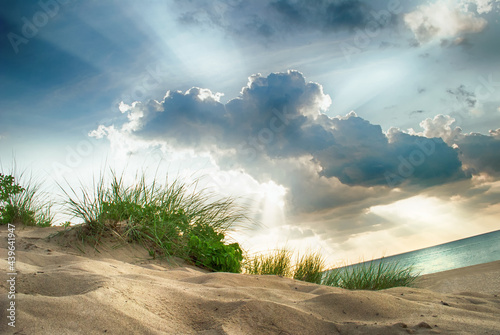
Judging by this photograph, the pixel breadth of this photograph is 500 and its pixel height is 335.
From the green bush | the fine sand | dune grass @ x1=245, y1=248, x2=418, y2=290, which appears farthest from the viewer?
dune grass @ x1=245, y1=248, x2=418, y2=290

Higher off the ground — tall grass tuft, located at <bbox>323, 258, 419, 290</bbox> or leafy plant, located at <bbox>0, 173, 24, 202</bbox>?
leafy plant, located at <bbox>0, 173, 24, 202</bbox>

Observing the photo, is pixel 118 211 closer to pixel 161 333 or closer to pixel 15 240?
pixel 15 240

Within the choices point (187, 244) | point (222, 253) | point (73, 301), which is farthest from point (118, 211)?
point (73, 301)

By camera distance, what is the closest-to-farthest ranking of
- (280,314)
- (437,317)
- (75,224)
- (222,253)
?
(280,314), (437,317), (222,253), (75,224)

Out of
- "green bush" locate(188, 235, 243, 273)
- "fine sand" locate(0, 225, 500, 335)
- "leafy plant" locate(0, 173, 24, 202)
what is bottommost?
"fine sand" locate(0, 225, 500, 335)

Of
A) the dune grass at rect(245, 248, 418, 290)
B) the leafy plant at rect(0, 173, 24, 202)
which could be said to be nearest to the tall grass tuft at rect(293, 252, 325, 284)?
the dune grass at rect(245, 248, 418, 290)

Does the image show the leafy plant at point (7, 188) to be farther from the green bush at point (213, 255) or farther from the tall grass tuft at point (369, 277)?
the tall grass tuft at point (369, 277)

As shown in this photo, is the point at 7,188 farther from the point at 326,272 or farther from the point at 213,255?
the point at 326,272

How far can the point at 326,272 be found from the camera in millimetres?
6004

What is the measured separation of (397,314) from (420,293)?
3.64ft

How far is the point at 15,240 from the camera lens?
4008mm

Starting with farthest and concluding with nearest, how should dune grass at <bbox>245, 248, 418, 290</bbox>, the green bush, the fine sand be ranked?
dune grass at <bbox>245, 248, 418, 290</bbox>
the green bush
the fine sand

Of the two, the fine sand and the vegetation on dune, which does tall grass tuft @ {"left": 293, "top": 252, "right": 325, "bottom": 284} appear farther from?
the fine sand

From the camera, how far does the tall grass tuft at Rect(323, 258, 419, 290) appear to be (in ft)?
18.6
